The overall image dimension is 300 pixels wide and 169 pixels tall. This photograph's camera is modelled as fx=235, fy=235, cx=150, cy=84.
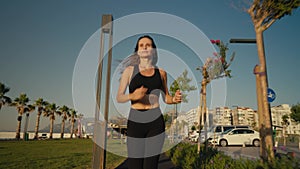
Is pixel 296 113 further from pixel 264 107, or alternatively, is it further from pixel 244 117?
pixel 244 117

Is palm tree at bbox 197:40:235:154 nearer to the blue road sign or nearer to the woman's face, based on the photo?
the blue road sign

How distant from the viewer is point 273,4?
3.84m

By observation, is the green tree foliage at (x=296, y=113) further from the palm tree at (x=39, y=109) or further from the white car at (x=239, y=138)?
the palm tree at (x=39, y=109)

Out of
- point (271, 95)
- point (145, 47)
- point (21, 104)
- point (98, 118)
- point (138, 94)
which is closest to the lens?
point (138, 94)

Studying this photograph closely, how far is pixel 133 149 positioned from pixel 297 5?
141 inches

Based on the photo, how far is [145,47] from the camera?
2.02m

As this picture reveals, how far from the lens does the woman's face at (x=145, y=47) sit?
2.02 meters

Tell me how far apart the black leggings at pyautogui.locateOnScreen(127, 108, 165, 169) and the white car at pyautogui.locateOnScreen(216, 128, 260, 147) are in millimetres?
16372

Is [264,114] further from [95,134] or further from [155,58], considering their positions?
[95,134]

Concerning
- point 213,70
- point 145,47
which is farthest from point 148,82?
point 213,70

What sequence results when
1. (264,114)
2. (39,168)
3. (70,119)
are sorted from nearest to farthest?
(264,114) < (39,168) < (70,119)

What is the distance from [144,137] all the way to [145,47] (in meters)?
0.76

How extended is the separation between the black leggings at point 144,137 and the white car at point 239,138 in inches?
645

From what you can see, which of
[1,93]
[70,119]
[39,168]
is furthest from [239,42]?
[70,119]
